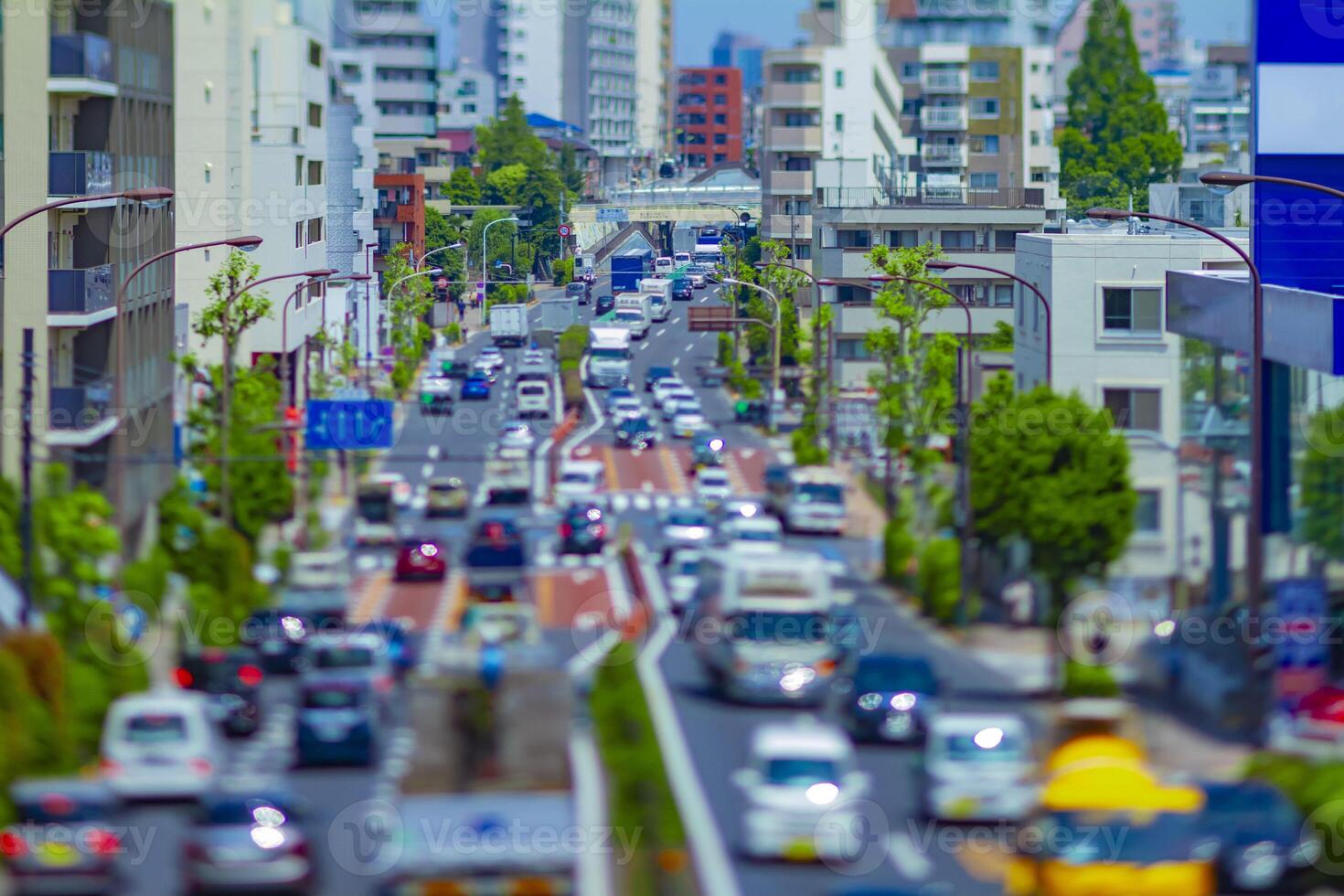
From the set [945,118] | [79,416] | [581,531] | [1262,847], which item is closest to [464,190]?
[945,118]

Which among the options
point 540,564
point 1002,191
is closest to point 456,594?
point 540,564

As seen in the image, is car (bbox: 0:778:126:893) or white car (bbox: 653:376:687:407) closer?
car (bbox: 0:778:126:893)

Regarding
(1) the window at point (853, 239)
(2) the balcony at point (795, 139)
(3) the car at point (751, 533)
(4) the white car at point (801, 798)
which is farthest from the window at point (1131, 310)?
(2) the balcony at point (795, 139)

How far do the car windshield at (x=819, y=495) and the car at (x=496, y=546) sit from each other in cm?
560

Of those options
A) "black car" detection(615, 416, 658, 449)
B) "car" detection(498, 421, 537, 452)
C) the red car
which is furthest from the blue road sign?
the red car

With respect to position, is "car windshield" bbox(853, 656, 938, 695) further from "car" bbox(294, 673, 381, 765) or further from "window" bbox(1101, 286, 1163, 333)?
"window" bbox(1101, 286, 1163, 333)

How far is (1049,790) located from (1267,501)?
18.6 m

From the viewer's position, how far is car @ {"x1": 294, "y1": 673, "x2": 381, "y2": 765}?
31.6 meters

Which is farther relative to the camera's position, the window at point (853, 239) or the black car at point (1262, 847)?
the window at point (853, 239)

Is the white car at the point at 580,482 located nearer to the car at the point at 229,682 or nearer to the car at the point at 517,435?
the car at the point at 517,435

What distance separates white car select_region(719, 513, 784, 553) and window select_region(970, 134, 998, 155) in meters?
99.1

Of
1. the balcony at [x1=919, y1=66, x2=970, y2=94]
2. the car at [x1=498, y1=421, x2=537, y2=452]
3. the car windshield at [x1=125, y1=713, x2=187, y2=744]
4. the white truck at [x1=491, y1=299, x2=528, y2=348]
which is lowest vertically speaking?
the car windshield at [x1=125, y1=713, x2=187, y2=744]

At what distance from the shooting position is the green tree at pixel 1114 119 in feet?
508

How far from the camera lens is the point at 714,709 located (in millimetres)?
33031
